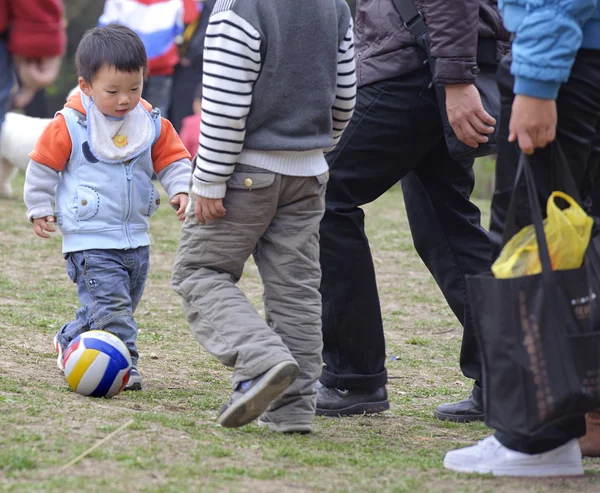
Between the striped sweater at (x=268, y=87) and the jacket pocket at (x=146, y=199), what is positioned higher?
the striped sweater at (x=268, y=87)

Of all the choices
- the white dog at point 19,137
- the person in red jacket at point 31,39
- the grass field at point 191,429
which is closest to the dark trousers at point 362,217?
the grass field at point 191,429

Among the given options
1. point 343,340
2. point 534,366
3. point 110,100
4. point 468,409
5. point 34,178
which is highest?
point 110,100

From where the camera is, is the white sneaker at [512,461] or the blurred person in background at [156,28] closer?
the white sneaker at [512,461]

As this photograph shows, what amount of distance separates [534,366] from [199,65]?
33.5 feet

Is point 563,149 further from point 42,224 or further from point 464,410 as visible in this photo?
point 42,224

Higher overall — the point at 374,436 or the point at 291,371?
the point at 291,371

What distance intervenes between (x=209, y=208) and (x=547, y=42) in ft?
3.85

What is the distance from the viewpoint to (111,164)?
419 cm

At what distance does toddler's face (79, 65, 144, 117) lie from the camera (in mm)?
4086

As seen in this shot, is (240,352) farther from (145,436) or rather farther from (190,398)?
(190,398)

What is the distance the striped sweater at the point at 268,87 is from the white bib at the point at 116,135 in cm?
80

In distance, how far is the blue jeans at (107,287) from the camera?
4.18 m

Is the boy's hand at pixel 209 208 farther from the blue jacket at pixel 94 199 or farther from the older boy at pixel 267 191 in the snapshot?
the blue jacket at pixel 94 199

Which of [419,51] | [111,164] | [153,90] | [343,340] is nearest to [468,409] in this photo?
[343,340]
